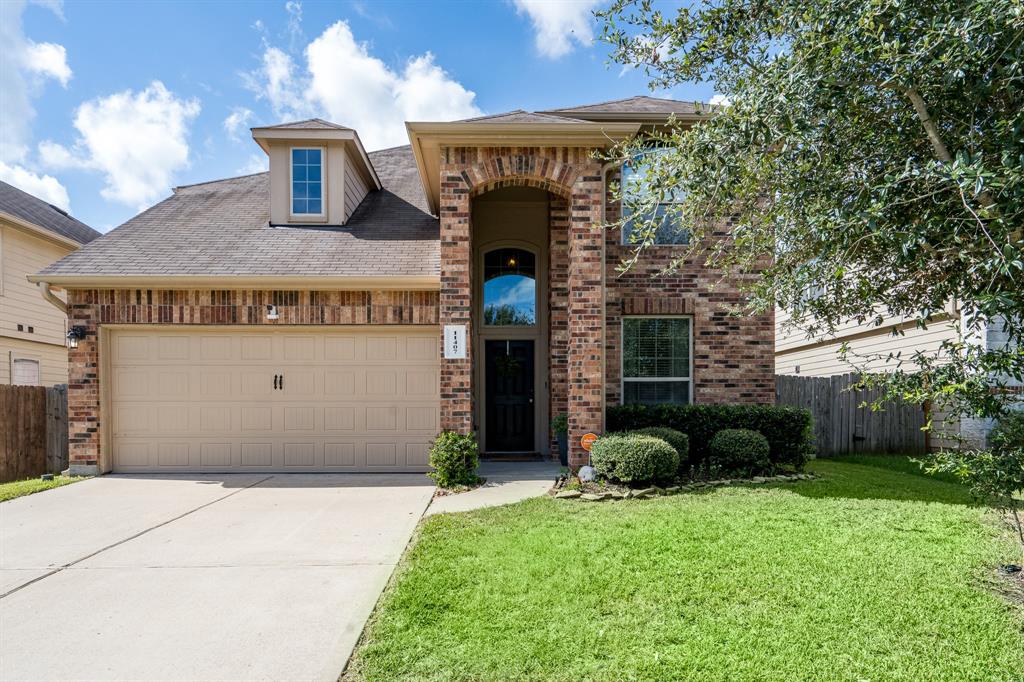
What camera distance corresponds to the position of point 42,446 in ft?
30.2

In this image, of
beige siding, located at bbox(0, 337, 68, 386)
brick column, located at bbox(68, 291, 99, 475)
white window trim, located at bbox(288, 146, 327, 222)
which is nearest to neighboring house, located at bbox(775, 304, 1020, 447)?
white window trim, located at bbox(288, 146, 327, 222)

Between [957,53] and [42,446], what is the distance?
41.7 ft

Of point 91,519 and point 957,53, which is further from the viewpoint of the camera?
point 91,519

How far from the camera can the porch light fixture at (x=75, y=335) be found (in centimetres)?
809

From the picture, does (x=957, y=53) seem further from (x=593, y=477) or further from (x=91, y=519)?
A: (x=91, y=519)

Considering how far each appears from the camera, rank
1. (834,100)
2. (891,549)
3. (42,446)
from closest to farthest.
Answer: (834,100) → (891,549) → (42,446)

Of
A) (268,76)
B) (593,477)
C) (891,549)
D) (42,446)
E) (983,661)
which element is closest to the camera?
(983,661)

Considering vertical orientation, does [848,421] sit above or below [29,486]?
above

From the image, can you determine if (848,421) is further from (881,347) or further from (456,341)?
(456,341)

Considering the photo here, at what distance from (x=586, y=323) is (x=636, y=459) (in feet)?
6.63

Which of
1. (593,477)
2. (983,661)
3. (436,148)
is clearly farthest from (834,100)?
(436,148)

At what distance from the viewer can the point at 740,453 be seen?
7176 millimetres

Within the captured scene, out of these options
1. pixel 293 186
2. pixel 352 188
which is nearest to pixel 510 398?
pixel 352 188

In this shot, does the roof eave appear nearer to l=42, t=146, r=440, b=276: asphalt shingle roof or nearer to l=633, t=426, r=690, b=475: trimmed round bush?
l=42, t=146, r=440, b=276: asphalt shingle roof
